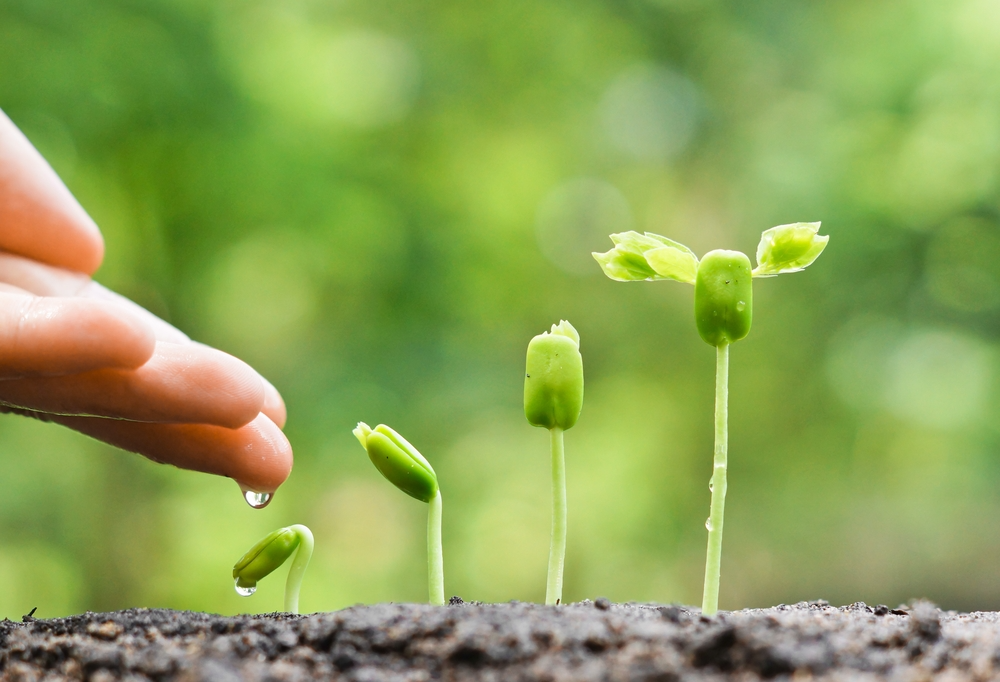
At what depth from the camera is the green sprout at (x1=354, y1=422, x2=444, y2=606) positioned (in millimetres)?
769

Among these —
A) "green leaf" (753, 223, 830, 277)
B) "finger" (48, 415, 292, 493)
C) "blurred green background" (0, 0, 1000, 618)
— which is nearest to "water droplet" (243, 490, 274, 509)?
"finger" (48, 415, 292, 493)

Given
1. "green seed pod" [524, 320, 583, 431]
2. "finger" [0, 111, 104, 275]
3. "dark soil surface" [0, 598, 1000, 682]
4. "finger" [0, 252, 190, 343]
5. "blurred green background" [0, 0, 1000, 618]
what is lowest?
"dark soil surface" [0, 598, 1000, 682]

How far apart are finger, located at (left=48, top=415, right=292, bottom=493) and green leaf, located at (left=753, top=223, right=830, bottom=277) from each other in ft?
1.84

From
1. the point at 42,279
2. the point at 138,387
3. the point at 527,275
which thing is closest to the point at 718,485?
the point at 138,387

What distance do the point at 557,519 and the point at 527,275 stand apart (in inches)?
140

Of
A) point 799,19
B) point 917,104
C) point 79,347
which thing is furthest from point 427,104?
point 79,347

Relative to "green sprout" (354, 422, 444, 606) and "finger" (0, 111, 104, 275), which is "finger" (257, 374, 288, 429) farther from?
"finger" (0, 111, 104, 275)

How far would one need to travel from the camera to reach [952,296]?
4012 millimetres

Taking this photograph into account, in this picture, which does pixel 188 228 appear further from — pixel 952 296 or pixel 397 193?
pixel 952 296

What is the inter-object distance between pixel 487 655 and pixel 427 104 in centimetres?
399

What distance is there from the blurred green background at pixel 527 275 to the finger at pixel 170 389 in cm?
307

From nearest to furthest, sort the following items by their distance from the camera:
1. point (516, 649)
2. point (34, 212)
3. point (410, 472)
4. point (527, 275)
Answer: point (516, 649) < point (410, 472) < point (34, 212) < point (527, 275)

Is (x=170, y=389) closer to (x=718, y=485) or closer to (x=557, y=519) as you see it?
(x=557, y=519)

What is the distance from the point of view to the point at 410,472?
78 cm
